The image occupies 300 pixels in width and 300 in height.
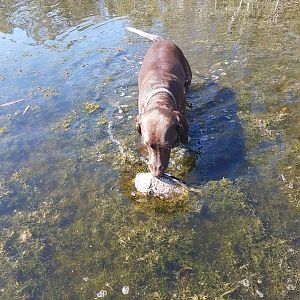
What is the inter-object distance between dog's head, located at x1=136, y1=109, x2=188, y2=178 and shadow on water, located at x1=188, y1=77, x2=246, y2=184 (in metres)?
0.61

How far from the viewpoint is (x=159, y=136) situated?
4.60m

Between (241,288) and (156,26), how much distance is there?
8840mm

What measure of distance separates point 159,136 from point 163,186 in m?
0.60

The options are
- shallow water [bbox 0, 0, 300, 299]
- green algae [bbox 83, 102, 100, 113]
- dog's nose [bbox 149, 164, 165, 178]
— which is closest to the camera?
shallow water [bbox 0, 0, 300, 299]

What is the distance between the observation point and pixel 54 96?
7.76 m

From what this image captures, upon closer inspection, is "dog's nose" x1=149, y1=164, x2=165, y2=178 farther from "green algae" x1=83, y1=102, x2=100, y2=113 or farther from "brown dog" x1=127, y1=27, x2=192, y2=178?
"green algae" x1=83, y1=102, x2=100, y2=113

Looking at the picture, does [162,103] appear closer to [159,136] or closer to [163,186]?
[159,136]

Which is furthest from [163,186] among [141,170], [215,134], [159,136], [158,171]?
[215,134]

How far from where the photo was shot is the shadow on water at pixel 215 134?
5.16 m

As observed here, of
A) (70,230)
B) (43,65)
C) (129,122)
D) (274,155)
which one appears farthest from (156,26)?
(70,230)

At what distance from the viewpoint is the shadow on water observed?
5160 mm

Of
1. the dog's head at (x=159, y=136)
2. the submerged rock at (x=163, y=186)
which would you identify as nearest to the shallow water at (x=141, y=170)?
the submerged rock at (x=163, y=186)

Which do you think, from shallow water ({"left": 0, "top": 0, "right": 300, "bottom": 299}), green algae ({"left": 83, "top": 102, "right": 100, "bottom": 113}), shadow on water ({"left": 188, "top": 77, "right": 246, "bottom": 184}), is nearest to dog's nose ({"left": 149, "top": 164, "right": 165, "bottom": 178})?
shallow water ({"left": 0, "top": 0, "right": 300, "bottom": 299})

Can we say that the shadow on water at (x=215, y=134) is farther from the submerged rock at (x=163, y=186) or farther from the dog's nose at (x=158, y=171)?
the dog's nose at (x=158, y=171)
